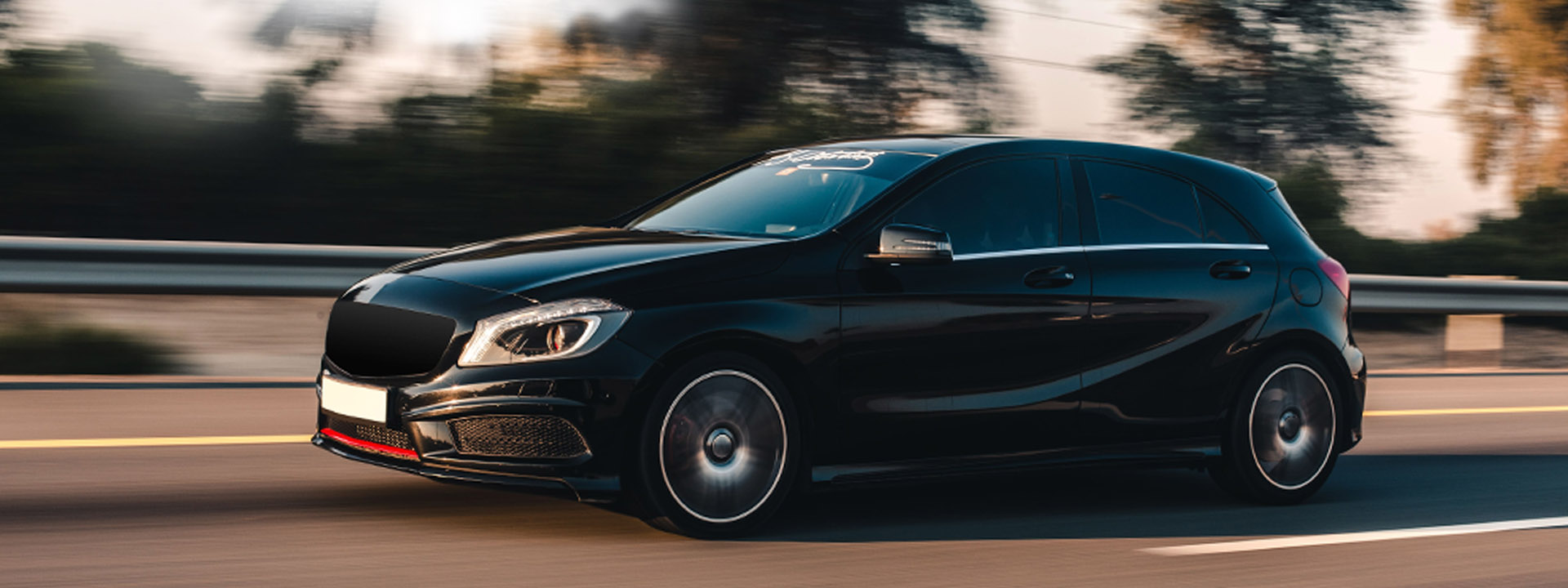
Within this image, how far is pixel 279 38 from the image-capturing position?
1399 cm

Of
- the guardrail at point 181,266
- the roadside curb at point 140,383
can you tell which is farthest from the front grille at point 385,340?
the roadside curb at point 140,383

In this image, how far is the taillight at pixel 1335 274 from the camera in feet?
24.2

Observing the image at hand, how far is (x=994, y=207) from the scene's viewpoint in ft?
20.9

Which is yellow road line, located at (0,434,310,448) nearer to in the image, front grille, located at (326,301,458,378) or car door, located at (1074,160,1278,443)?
front grille, located at (326,301,458,378)

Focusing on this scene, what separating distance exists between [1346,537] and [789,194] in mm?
2483

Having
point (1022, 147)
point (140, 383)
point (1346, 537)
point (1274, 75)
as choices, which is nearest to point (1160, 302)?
point (1022, 147)

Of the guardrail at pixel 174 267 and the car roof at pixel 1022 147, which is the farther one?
the guardrail at pixel 174 267

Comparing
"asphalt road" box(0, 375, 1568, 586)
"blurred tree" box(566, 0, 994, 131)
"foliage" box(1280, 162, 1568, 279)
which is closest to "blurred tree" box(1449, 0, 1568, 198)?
"foliage" box(1280, 162, 1568, 279)

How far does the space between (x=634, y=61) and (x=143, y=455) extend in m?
8.86

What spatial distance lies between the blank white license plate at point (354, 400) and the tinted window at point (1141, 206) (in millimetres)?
2896

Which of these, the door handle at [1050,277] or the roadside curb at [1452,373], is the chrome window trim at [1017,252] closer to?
the door handle at [1050,277]

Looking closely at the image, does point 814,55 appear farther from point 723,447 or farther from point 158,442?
point 723,447

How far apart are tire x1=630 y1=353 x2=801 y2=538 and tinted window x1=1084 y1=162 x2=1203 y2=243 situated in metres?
1.79

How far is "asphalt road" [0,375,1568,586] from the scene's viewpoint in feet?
16.7
